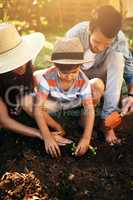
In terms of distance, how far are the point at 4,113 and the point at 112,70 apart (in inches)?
35.6

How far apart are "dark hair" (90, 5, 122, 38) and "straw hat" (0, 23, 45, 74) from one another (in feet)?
1.55

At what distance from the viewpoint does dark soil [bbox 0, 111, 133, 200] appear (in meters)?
2.80

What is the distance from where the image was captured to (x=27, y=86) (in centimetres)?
348

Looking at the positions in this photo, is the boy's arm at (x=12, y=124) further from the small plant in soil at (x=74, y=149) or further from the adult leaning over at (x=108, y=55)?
the adult leaning over at (x=108, y=55)

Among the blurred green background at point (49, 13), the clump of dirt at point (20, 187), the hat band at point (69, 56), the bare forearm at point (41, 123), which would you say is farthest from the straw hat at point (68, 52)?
the blurred green background at point (49, 13)

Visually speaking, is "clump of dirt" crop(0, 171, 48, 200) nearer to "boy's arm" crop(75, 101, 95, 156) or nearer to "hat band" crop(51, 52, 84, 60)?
"boy's arm" crop(75, 101, 95, 156)

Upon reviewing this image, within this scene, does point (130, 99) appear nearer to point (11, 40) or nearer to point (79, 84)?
point (79, 84)

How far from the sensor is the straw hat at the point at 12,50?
3156 mm

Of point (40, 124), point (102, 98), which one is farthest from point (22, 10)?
point (40, 124)

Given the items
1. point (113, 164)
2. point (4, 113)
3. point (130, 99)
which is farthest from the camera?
point (130, 99)

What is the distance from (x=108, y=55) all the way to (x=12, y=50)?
2.66 feet

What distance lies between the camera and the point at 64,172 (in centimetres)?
305

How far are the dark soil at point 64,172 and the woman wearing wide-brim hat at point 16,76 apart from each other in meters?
0.12

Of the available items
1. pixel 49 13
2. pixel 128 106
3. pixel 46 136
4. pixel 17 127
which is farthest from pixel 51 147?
→ pixel 49 13
